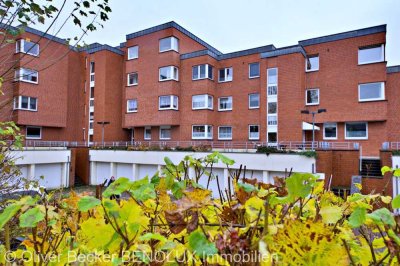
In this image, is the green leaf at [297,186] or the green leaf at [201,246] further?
the green leaf at [297,186]

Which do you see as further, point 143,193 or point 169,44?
point 169,44

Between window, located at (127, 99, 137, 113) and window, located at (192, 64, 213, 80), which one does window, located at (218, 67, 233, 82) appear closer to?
window, located at (192, 64, 213, 80)

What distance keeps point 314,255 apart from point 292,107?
19.7 metres

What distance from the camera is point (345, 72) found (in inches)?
728

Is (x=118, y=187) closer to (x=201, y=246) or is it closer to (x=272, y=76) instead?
(x=201, y=246)

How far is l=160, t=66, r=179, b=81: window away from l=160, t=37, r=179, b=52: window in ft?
5.00

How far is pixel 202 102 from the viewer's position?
22016mm

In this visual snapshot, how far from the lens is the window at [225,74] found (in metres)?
22.4

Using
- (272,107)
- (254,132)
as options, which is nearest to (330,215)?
(272,107)

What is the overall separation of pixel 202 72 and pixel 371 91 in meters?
12.0

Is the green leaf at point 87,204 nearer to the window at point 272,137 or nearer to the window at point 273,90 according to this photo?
the window at point 272,137

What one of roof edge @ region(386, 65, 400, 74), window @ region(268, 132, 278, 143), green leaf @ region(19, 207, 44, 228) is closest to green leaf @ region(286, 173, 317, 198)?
green leaf @ region(19, 207, 44, 228)

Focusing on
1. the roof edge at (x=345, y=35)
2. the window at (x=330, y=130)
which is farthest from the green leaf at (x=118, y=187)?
the roof edge at (x=345, y=35)

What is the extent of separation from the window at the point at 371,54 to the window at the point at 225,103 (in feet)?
31.2
